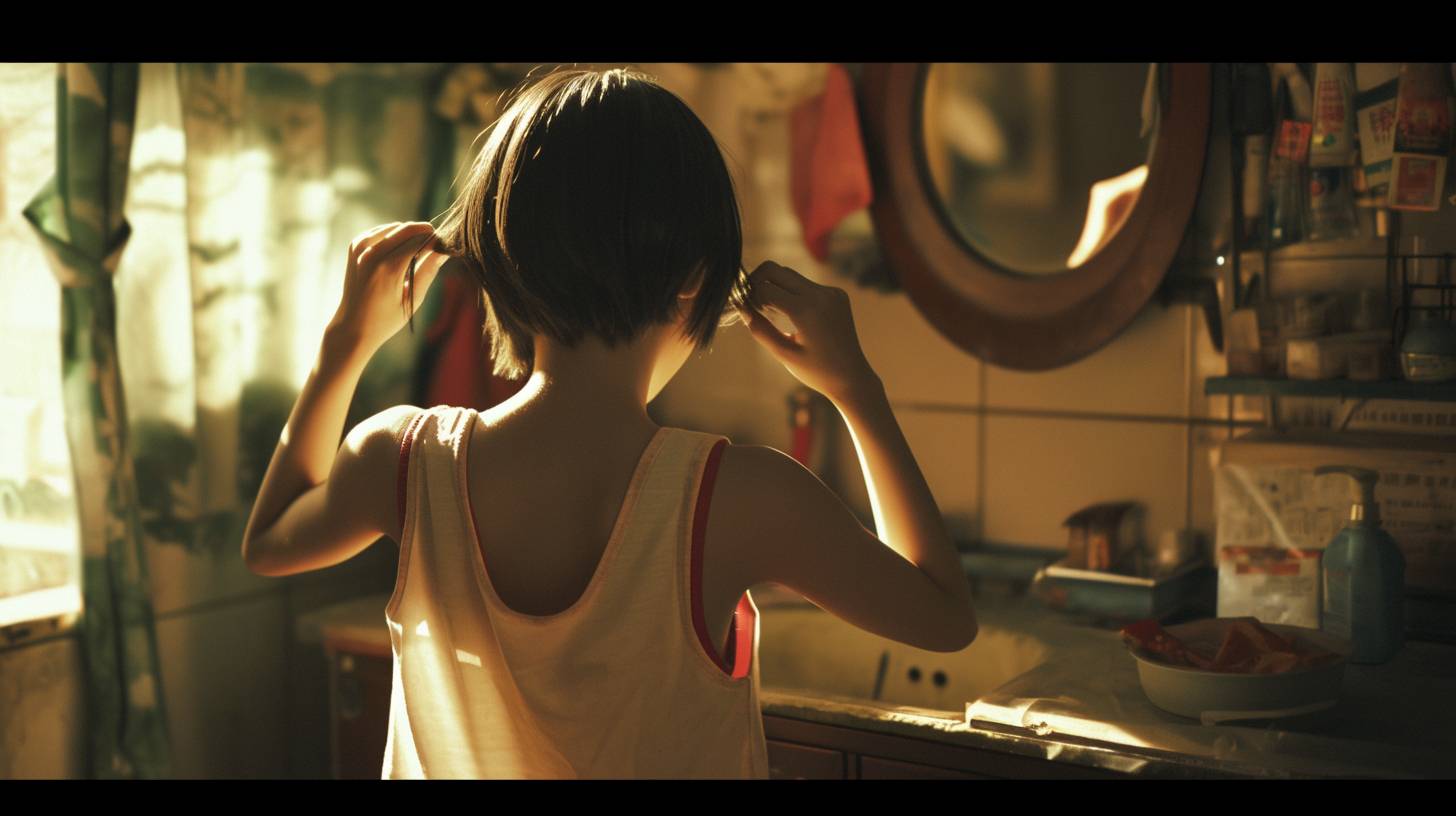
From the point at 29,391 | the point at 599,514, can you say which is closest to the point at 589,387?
the point at 599,514

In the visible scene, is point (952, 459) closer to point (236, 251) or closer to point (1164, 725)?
point (1164, 725)

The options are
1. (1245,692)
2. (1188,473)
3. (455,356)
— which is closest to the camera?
(1245,692)

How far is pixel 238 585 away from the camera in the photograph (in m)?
1.98

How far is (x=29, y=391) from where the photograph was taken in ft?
5.55

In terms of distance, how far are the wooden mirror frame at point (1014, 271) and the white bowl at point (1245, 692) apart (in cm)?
65

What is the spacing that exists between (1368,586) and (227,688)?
1610mm

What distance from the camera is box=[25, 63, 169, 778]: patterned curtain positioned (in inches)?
65.9

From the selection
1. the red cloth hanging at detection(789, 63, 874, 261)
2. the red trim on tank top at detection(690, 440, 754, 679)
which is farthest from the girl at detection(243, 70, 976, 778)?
the red cloth hanging at detection(789, 63, 874, 261)

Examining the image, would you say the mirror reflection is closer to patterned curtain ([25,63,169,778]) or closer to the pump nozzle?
the pump nozzle

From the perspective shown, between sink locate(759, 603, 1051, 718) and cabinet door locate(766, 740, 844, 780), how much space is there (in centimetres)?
27

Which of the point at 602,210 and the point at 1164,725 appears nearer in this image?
the point at 602,210

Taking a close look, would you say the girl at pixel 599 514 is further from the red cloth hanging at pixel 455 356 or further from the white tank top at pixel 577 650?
the red cloth hanging at pixel 455 356
